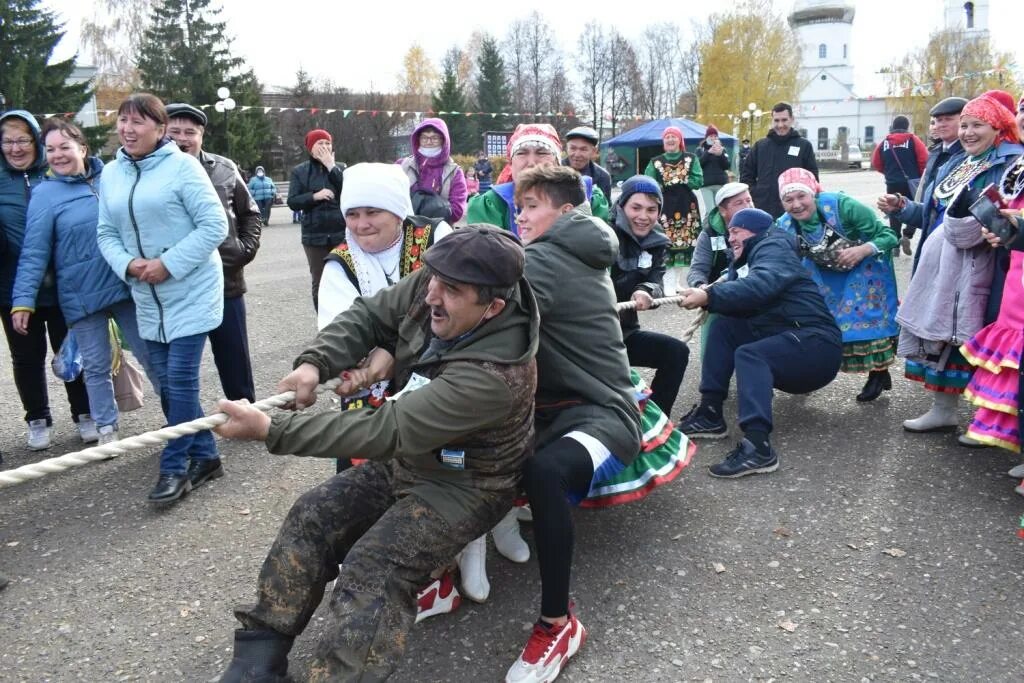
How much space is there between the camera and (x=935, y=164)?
5.15m

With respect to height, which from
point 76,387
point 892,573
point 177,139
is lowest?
point 892,573

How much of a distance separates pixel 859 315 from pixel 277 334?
A: 5.25m

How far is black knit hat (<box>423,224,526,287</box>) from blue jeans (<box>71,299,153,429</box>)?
2562 mm

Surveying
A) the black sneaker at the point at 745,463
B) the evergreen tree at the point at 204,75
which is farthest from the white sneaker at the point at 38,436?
the evergreen tree at the point at 204,75

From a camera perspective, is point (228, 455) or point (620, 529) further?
point (228, 455)

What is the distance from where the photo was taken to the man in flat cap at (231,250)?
4.71 meters

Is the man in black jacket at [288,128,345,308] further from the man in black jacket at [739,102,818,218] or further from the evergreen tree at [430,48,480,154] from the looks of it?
the evergreen tree at [430,48,480,154]

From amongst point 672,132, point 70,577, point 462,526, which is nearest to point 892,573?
point 462,526

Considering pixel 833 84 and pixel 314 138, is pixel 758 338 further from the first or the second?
pixel 833 84

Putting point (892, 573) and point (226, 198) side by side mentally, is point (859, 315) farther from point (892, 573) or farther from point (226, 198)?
point (226, 198)

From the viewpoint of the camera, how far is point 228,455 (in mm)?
4668

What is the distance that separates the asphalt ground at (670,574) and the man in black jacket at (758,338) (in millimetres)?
181

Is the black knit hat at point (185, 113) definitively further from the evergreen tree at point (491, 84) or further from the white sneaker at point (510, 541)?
the evergreen tree at point (491, 84)

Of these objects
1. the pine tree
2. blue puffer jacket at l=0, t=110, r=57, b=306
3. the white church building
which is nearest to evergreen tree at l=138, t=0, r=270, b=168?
the pine tree
